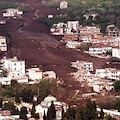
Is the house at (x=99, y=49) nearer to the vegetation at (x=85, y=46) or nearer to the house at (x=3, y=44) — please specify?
the vegetation at (x=85, y=46)

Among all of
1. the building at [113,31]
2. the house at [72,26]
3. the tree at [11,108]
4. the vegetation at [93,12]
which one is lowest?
the tree at [11,108]

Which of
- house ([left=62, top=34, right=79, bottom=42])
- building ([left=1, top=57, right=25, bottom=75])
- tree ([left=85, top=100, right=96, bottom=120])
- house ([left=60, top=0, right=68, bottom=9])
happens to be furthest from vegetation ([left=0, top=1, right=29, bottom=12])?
tree ([left=85, top=100, right=96, bottom=120])

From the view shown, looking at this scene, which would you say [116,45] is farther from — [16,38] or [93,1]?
[93,1]

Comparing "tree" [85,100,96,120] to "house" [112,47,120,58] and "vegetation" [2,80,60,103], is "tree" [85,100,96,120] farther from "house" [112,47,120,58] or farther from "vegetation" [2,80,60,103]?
"house" [112,47,120,58]

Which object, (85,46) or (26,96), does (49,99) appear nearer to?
(26,96)

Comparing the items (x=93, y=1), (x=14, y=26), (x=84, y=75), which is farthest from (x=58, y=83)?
(x=93, y=1)

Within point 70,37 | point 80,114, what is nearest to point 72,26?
point 70,37

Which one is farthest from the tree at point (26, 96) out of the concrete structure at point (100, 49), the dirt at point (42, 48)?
the concrete structure at point (100, 49)

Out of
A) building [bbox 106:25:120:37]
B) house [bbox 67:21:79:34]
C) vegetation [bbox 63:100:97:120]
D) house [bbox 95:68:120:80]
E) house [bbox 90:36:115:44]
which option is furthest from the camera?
house [bbox 67:21:79:34]

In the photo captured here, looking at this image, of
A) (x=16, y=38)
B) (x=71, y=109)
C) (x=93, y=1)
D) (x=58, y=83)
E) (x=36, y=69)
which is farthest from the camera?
(x=93, y=1)

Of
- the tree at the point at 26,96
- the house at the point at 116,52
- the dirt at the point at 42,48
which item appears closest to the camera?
the tree at the point at 26,96

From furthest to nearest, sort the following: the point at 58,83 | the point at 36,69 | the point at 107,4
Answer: the point at 107,4
the point at 36,69
the point at 58,83
